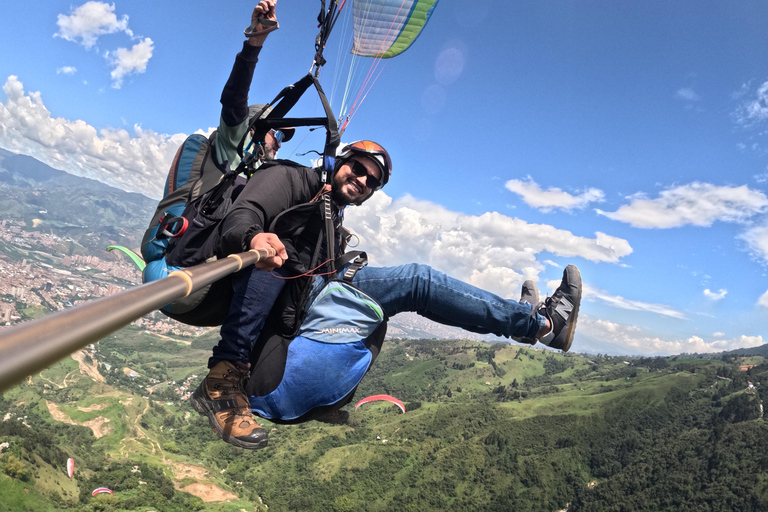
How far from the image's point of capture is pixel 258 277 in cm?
343

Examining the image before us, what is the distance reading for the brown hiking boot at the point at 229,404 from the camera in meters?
3.49

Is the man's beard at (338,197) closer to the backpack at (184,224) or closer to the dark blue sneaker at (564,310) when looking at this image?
the backpack at (184,224)

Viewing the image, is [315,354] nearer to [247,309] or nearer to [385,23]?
[247,309]

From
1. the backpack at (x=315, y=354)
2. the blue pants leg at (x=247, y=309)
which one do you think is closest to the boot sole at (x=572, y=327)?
the backpack at (x=315, y=354)

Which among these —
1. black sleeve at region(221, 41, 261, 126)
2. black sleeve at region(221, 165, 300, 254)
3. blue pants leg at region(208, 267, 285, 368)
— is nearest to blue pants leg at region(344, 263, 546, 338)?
blue pants leg at region(208, 267, 285, 368)

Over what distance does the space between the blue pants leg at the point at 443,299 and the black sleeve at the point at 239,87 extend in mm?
2024

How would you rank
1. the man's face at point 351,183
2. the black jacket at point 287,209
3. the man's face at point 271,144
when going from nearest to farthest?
the black jacket at point 287,209 < the man's face at point 351,183 < the man's face at point 271,144

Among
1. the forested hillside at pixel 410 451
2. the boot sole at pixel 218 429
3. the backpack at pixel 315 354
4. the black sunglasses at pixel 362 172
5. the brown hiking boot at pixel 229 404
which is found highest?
the black sunglasses at pixel 362 172

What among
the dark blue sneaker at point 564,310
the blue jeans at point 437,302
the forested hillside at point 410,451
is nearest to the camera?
the blue jeans at point 437,302

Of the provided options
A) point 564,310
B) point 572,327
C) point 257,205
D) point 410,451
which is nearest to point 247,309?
point 257,205

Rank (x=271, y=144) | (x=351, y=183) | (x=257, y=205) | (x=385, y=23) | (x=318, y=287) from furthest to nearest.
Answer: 1. (x=385, y=23)
2. (x=271, y=144)
3. (x=351, y=183)
4. (x=318, y=287)
5. (x=257, y=205)

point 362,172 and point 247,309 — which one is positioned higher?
point 362,172

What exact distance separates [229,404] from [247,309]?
0.94m

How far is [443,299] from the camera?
3.82 meters
